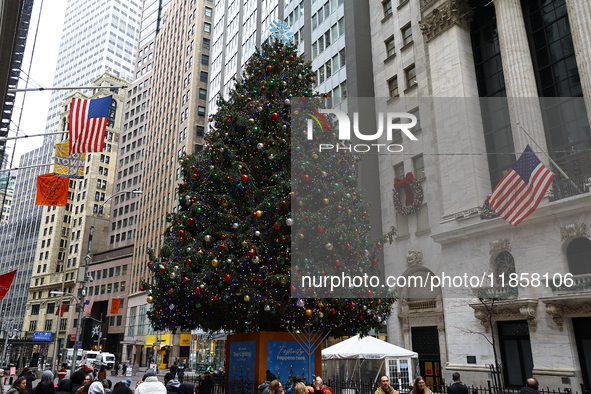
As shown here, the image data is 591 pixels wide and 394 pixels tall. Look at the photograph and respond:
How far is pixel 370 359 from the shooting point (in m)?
25.6

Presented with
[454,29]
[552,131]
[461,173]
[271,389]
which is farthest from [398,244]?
[271,389]

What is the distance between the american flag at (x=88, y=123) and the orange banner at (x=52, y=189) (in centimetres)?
394

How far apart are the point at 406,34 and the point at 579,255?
21.4 m

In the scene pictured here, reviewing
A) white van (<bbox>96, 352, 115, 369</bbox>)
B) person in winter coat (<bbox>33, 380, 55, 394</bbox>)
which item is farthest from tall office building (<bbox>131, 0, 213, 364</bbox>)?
person in winter coat (<bbox>33, 380, 55, 394</bbox>)

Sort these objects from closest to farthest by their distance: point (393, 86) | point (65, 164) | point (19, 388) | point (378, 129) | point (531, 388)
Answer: point (531, 388), point (19, 388), point (65, 164), point (378, 129), point (393, 86)

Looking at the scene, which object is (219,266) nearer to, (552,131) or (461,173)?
(461,173)

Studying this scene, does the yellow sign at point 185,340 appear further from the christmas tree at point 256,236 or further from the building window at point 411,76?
the christmas tree at point 256,236

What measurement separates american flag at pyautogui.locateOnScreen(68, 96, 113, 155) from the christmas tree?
180 inches

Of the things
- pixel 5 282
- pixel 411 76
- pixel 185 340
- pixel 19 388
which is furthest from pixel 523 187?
pixel 185 340

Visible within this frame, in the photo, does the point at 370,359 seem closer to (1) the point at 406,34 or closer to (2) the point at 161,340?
(1) the point at 406,34

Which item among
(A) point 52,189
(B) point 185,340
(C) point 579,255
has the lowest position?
(B) point 185,340

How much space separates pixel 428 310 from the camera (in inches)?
1206

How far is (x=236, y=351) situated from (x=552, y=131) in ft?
67.6

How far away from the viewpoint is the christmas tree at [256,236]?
15.4m
